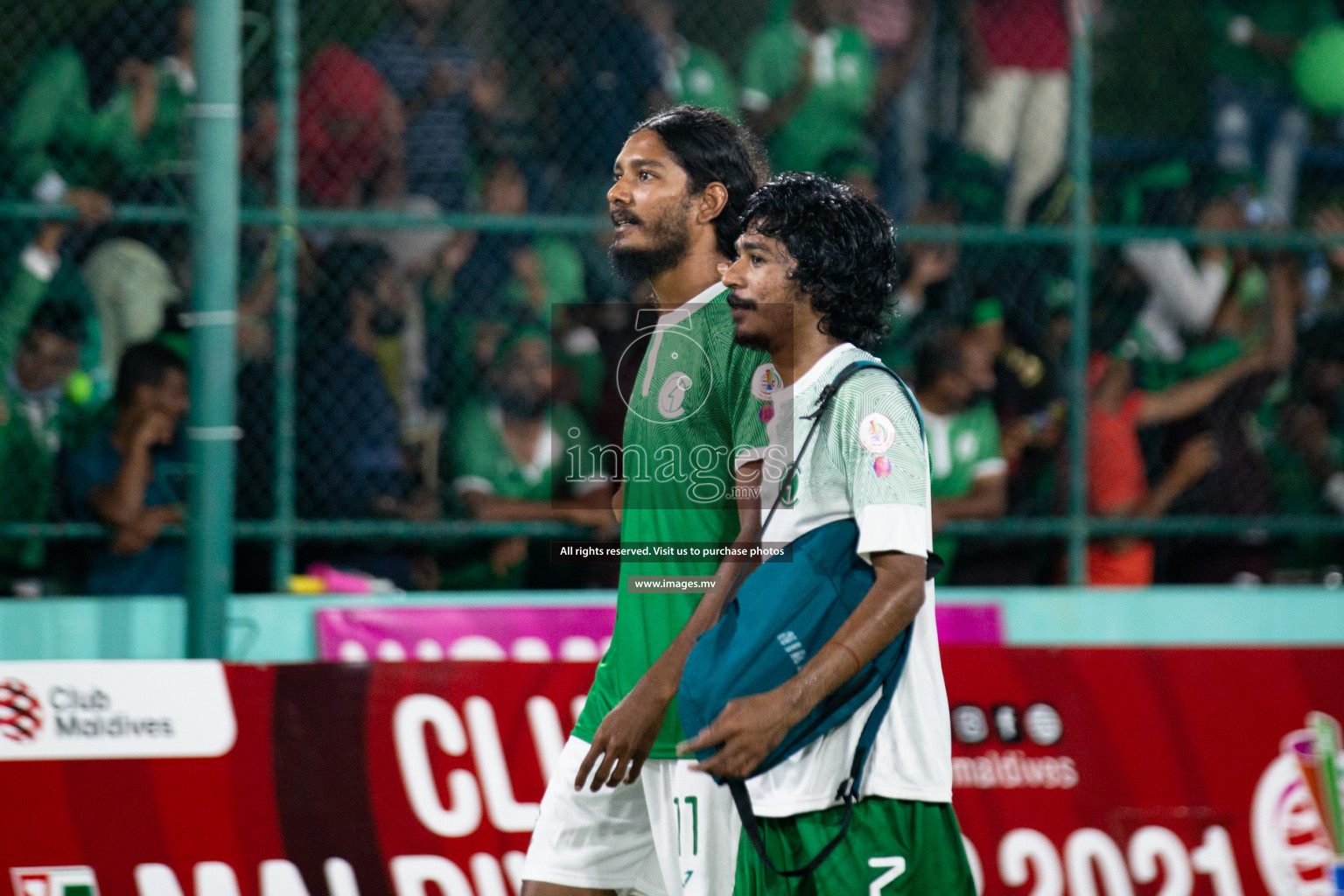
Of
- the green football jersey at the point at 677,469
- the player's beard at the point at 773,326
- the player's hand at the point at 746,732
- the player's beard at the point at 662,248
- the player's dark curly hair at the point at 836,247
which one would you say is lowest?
the player's hand at the point at 746,732

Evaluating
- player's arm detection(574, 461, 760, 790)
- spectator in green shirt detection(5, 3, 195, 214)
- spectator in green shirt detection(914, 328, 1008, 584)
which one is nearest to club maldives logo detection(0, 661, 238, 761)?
player's arm detection(574, 461, 760, 790)

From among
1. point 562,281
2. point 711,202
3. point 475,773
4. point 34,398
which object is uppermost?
point 562,281

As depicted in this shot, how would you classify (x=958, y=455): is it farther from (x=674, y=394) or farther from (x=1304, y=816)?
(x=674, y=394)

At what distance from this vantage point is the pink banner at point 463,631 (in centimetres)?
603

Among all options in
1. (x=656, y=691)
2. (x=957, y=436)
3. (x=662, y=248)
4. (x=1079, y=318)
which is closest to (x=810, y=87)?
(x=1079, y=318)

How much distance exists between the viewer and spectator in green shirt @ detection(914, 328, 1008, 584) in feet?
22.9

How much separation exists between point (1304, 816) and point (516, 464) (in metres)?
3.18

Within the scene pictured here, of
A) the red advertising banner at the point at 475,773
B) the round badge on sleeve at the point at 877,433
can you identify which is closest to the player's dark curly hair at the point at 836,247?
the round badge on sleeve at the point at 877,433

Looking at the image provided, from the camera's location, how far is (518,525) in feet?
21.4

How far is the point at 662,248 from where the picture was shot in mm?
3342

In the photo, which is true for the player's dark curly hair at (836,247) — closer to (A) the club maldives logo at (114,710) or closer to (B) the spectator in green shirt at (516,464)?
(A) the club maldives logo at (114,710)

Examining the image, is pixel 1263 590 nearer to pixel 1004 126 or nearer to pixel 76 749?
pixel 1004 126

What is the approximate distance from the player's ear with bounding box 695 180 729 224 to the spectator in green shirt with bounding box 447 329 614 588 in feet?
10.5

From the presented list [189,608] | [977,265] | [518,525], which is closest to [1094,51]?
[977,265]
